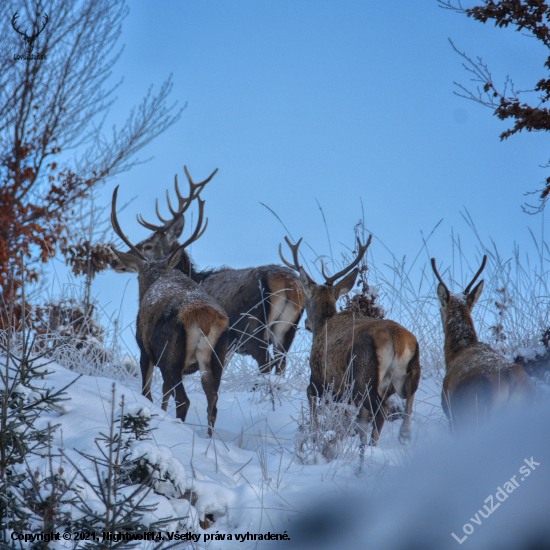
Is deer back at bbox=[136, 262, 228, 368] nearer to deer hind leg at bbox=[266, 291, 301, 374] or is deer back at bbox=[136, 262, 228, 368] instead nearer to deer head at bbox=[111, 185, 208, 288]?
deer head at bbox=[111, 185, 208, 288]

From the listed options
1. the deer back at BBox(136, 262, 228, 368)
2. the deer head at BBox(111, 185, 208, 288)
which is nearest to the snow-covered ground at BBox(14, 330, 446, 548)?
the deer back at BBox(136, 262, 228, 368)

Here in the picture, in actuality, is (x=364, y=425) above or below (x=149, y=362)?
below

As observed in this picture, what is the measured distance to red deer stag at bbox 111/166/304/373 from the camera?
7.52 metres

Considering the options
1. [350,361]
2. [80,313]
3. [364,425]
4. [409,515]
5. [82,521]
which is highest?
[80,313]

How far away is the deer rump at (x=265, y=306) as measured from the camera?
791cm

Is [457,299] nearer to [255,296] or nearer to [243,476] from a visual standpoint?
[243,476]

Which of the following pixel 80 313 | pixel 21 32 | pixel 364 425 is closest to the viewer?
pixel 364 425

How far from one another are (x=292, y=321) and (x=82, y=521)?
18.9 ft

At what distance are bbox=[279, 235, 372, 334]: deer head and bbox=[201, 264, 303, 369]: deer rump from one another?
169 cm

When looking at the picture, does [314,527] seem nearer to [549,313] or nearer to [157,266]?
[157,266]

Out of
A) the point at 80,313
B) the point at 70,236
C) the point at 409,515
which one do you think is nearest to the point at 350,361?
the point at 409,515

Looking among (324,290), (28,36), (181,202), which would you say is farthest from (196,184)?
(28,36)

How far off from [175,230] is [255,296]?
1427 millimetres

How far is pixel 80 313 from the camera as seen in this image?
30.0ft
